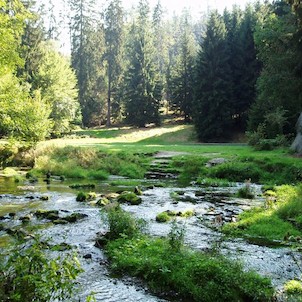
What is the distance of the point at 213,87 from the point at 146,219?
120 feet

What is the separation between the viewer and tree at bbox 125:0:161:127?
57.6m

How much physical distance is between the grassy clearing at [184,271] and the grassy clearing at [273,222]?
121 inches

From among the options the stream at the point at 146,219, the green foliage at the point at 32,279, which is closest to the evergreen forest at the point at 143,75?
the stream at the point at 146,219

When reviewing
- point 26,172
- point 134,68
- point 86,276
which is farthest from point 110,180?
point 134,68

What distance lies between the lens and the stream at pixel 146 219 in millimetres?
8039

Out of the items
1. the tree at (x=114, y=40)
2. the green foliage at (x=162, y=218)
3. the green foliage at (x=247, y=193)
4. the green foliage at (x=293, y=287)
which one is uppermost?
the tree at (x=114, y=40)

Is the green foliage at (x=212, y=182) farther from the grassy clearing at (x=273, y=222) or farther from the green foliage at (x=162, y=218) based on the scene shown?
the green foliage at (x=162, y=218)

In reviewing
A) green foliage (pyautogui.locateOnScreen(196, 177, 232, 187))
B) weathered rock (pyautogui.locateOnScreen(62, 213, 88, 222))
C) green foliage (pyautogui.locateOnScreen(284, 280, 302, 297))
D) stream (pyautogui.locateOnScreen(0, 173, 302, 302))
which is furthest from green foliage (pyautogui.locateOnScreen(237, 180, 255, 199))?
green foliage (pyautogui.locateOnScreen(284, 280, 302, 297))

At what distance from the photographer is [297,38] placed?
2675 cm

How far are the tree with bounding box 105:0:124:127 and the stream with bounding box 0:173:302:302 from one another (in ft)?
155

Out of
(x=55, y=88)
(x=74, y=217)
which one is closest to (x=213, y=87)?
(x=55, y=88)

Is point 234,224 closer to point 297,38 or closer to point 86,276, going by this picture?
point 86,276

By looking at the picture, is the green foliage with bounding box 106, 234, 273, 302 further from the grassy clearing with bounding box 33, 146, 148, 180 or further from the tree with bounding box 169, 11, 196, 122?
the tree with bounding box 169, 11, 196, 122

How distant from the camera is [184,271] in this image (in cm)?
793
